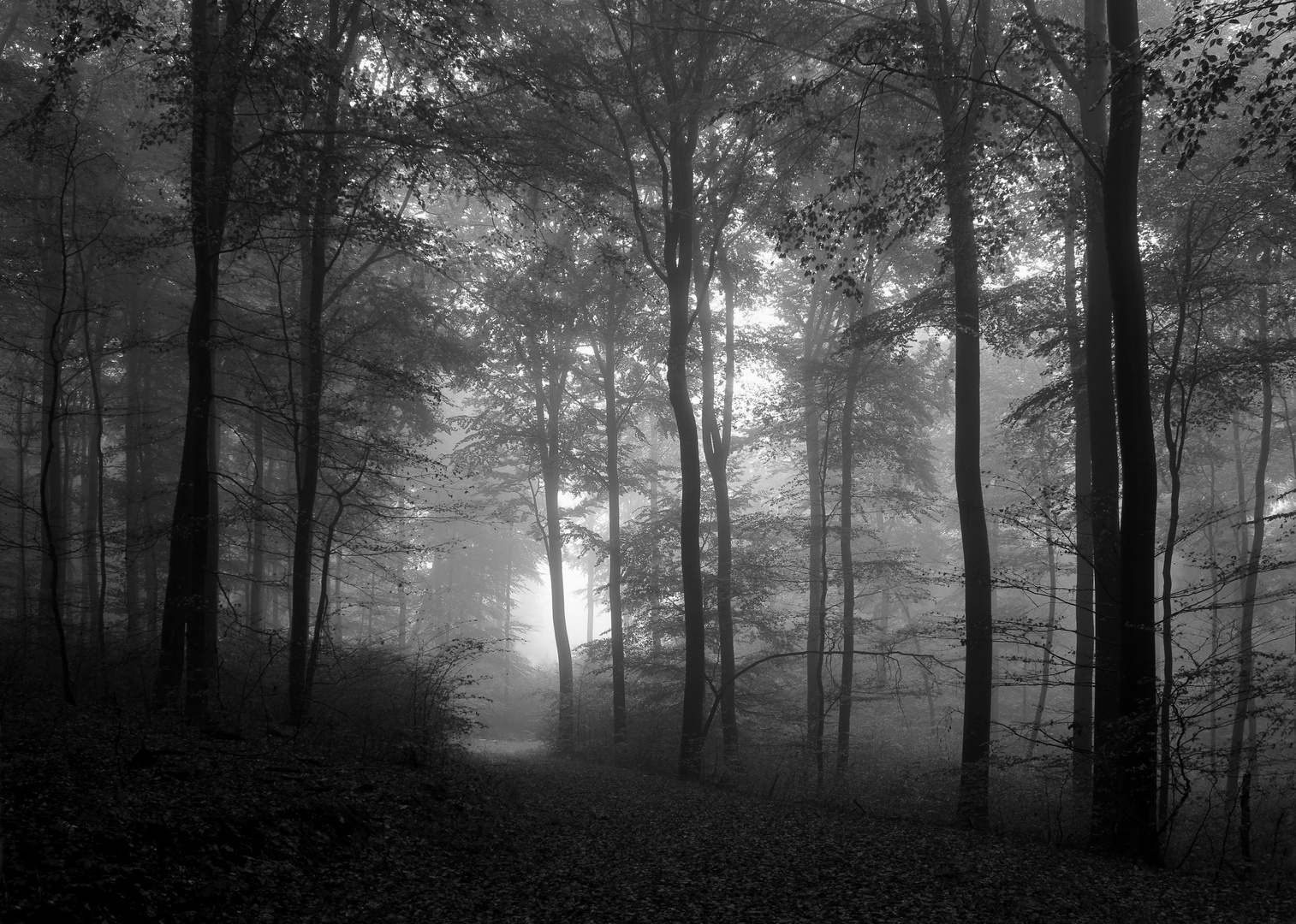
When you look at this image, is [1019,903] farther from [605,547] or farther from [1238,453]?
[1238,453]

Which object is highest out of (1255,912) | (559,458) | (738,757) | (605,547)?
(559,458)

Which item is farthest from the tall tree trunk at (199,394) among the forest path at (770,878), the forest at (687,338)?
the forest path at (770,878)

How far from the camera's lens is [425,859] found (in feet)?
19.0

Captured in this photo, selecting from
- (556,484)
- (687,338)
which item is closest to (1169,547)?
(687,338)

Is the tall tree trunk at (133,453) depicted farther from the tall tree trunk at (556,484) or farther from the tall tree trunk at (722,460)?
the tall tree trunk at (722,460)

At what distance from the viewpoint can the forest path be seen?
16.9 feet

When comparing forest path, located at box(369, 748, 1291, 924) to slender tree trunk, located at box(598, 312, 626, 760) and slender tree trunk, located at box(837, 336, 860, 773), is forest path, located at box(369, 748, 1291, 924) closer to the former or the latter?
slender tree trunk, located at box(837, 336, 860, 773)

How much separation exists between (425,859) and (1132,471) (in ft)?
23.6

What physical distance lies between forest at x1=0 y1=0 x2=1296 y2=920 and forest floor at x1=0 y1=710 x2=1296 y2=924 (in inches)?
6.9

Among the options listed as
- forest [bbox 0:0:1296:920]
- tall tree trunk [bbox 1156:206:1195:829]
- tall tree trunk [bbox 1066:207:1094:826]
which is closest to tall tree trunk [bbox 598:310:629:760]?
forest [bbox 0:0:1296:920]

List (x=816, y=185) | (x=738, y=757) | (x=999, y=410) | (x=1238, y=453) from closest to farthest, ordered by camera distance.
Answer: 1. (x=738, y=757)
2. (x=816, y=185)
3. (x=1238, y=453)
4. (x=999, y=410)

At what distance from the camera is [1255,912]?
5.39 meters

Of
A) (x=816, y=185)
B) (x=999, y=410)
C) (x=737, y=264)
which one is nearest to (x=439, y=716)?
(x=737, y=264)

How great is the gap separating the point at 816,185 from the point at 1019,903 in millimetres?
13165
